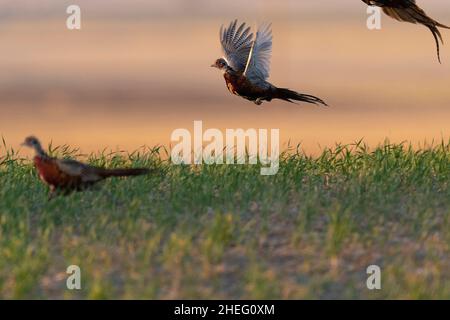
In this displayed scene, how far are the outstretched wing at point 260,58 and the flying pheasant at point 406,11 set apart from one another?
1124 millimetres

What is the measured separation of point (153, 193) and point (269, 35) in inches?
83.7

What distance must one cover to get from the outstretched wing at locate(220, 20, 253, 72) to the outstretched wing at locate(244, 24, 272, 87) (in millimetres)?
487

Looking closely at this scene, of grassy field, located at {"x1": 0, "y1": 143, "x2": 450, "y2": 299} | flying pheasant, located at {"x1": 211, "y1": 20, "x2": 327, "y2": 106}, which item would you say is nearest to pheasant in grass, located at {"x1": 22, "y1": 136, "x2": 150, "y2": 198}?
grassy field, located at {"x1": 0, "y1": 143, "x2": 450, "y2": 299}

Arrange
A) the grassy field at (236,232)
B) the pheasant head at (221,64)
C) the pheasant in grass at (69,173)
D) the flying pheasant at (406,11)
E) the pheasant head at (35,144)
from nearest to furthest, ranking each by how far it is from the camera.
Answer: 1. the grassy field at (236,232)
2. the pheasant in grass at (69,173)
3. the pheasant head at (35,144)
4. the flying pheasant at (406,11)
5. the pheasant head at (221,64)

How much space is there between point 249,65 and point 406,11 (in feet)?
5.81

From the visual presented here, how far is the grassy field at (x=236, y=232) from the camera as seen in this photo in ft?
23.4

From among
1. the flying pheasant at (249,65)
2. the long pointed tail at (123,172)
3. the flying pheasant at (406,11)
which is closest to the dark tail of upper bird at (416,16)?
the flying pheasant at (406,11)

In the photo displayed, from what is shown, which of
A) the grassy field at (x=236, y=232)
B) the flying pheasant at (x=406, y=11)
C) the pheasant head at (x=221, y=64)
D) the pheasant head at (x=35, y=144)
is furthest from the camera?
the pheasant head at (x=221, y=64)

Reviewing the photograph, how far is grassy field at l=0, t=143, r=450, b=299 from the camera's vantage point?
714 centimetres

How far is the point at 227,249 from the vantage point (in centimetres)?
781

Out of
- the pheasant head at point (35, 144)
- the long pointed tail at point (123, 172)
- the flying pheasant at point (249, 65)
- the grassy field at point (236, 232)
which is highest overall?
the flying pheasant at point (249, 65)

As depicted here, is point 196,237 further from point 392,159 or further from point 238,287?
point 392,159

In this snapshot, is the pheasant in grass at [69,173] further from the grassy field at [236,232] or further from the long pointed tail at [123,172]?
the grassy field at [236,232]

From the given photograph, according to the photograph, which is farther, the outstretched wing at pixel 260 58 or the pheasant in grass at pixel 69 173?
the outstretched wing at pixel 260 58
